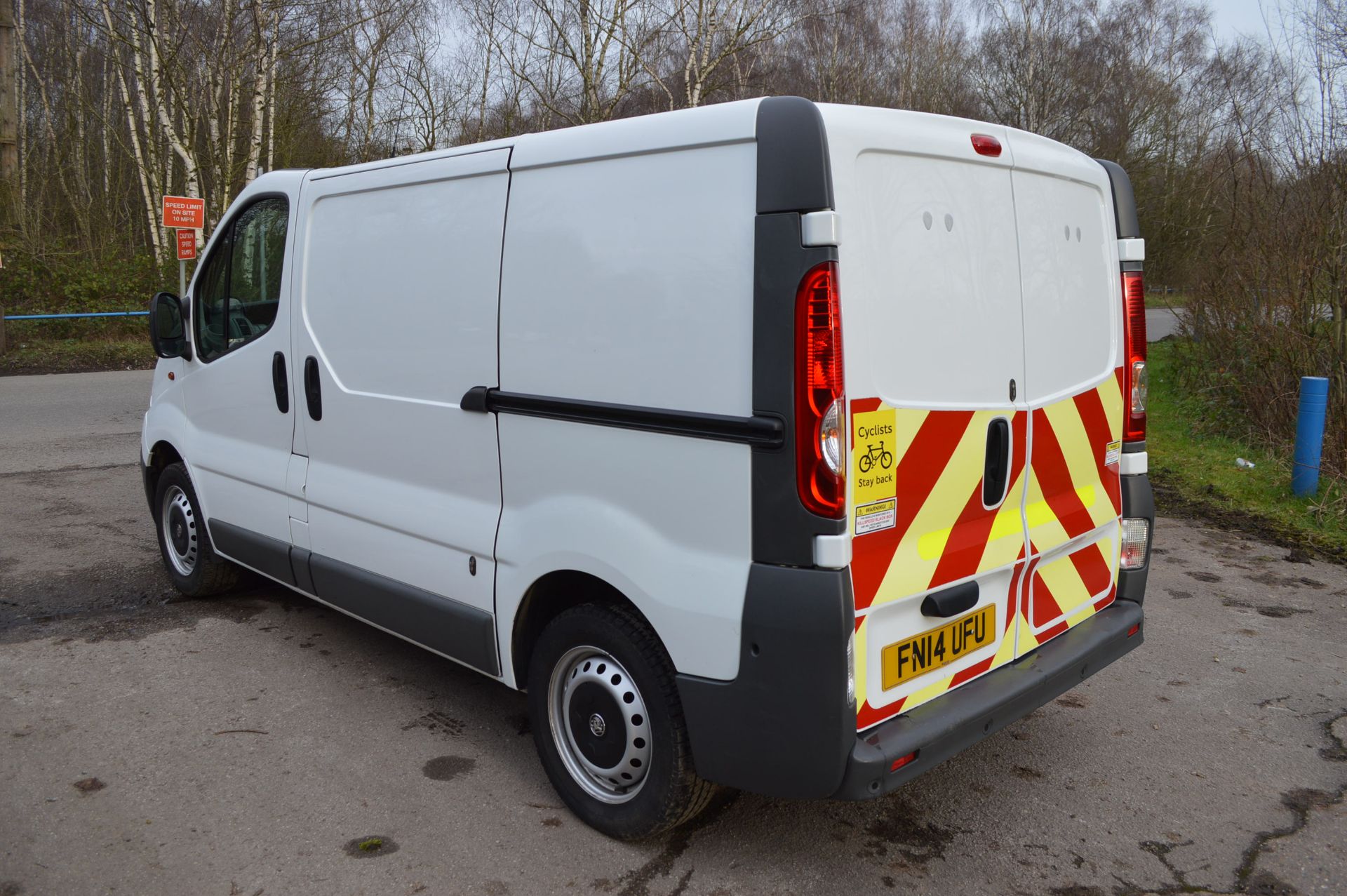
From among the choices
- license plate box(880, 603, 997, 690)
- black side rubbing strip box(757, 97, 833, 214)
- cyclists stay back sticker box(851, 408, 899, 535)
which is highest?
→ black side rubbing strip box(757, 97, 833, 214)

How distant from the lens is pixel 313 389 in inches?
165

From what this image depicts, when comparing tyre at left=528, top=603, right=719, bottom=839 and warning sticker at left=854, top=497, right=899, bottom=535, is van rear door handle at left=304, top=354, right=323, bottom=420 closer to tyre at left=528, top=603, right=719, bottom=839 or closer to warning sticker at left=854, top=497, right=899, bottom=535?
tyre at left=528, top=603, right=719, bottom=839

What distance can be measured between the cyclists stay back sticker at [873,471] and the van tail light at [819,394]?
7cm

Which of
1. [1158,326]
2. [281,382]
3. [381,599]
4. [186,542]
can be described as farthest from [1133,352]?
[1158,326]

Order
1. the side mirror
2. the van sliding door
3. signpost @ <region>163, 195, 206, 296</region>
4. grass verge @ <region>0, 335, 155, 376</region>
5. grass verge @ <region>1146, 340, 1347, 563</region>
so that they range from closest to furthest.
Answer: the van sliding door < the side mirror < grass verge @ <region>1146, 340, 1347, 563</region> < grass verge @ <region>0, 335, 155, 376</region> < signpost @ <region>163, 195, 206, 296</region>

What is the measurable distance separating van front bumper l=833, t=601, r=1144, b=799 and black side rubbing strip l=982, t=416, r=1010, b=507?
539 millimetres

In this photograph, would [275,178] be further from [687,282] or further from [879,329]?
[879,329]

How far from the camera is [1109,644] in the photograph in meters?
3.46

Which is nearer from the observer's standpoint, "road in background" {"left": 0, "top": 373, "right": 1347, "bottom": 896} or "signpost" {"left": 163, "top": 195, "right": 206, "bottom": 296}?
"road in background" {"left": 0, "top": 373, "right": 1347, "bottom": 896}

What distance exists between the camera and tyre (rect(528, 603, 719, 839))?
2.92 m

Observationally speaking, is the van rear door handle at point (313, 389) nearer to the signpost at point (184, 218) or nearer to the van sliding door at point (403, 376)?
the van sliding door at point (403, 376)

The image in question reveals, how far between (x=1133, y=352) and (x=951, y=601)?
139cm

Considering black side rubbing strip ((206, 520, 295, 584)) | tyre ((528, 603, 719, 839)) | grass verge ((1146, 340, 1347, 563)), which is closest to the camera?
tyre ((528, 603, 719, 839))

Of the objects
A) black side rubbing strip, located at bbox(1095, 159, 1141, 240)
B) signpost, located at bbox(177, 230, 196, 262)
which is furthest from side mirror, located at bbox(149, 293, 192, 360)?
signpost, located at bbox(177, 230, 196, 262)
